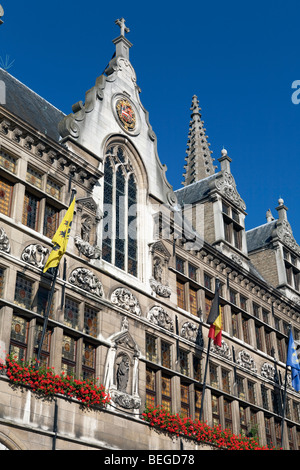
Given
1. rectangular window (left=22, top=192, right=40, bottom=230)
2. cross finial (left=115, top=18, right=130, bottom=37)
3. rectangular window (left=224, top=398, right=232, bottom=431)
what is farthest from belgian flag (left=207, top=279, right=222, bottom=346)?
cross finial (left=115, top=18, right=130, bottom=37)

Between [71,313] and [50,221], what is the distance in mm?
3362

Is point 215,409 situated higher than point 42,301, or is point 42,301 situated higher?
point 42,301

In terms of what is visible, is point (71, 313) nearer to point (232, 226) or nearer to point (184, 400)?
point (184, 400)

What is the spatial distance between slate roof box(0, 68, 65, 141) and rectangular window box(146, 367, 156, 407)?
982 centimetres

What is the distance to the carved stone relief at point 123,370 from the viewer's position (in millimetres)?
22391

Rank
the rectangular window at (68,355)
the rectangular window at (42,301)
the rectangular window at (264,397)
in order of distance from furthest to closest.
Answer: the rectangular window at (264,397) < the rectangular window at (68,355) < the rectangular window at (42,301)

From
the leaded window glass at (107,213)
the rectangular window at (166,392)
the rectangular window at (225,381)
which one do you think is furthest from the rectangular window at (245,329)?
the leaded window glass at (107,213)

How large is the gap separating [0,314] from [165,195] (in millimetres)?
11805

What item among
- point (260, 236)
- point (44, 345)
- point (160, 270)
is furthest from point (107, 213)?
point (260, 236)

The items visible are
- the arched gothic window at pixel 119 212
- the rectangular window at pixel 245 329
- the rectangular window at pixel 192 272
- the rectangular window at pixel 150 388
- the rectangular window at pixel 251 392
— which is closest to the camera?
the rectangular window at pixel 150 388

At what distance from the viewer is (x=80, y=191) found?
979 inches

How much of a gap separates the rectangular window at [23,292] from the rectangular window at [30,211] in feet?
6.86

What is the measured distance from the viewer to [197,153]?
64.7 metres

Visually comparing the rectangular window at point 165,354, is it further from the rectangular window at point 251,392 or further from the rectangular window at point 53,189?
the rectangular window at point 53,189
